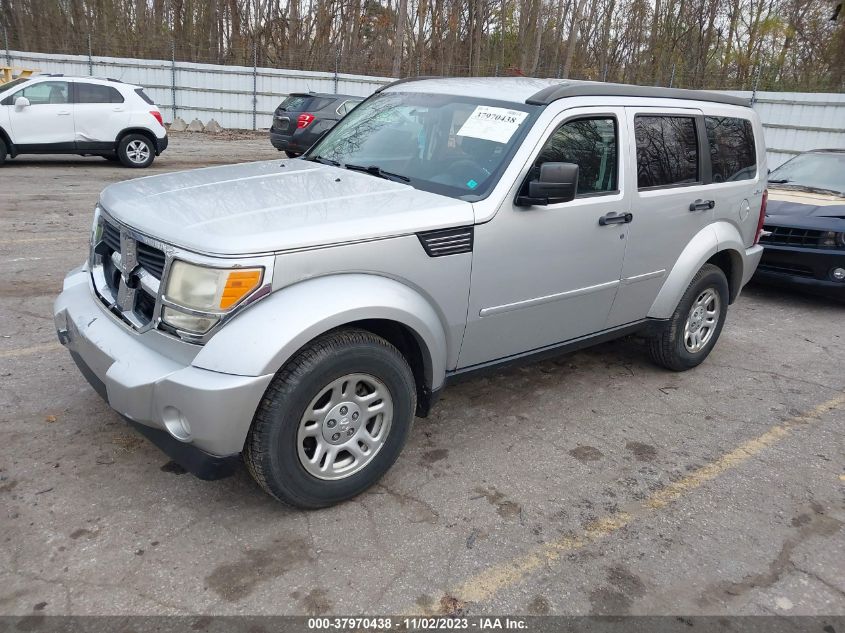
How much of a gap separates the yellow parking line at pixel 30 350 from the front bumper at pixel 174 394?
5.99 feet

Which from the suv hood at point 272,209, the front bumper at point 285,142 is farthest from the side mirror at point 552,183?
the front bumper at point 285,142

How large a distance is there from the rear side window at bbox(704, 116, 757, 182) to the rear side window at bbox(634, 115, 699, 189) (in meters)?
0.24

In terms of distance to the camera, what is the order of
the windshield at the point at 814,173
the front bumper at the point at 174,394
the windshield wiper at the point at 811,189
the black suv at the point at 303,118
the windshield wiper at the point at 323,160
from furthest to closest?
the black suv at the point at 303,118 < the windshield at the point at 814,173 < the windshield wiper at the point at 811,189 < the windshield wiper at the point at 323,160 < the front bumper at the point at 174,394

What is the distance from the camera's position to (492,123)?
12.7 feet

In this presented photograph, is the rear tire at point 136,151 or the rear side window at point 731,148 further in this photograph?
the rear tire at point 136,151

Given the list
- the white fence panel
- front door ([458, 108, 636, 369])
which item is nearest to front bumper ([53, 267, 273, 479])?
front door ([458, 108, 636, 369])

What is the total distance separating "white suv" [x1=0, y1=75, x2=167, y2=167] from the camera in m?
12.8

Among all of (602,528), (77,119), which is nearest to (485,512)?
(602,528)

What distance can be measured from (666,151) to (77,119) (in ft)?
40.1

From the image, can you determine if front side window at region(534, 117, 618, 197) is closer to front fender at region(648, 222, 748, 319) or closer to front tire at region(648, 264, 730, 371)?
front fender at region(648, 222, 748, 319)

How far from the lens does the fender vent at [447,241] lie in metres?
3.25

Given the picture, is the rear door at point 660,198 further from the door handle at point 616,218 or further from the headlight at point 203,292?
the headlight at point 203,292

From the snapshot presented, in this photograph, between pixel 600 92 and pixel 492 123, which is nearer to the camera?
pixel 492 123

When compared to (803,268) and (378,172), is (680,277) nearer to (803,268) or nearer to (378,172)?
(378,172)
